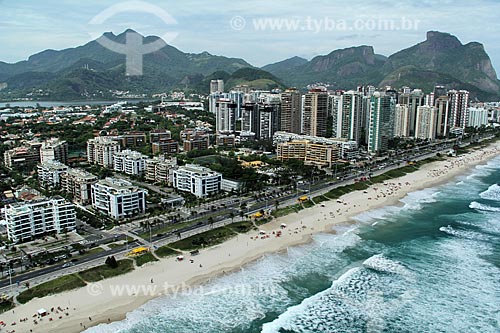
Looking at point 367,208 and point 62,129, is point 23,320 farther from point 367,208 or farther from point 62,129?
point 62,129

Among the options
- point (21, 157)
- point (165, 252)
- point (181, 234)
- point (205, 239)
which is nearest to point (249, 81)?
point (21, 157)

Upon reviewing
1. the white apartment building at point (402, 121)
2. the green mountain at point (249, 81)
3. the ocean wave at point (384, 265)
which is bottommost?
the ocean wave at point (384, 265)

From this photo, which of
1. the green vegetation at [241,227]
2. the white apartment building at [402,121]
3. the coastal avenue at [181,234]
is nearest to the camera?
the coastal avenue at [181,234]

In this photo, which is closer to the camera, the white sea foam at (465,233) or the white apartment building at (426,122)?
the white sea foam at (465,233)

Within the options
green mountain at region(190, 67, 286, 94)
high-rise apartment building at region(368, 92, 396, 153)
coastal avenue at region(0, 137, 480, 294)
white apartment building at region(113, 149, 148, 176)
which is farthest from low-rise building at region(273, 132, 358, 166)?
green mountain at region(190, 67, 286, 94)

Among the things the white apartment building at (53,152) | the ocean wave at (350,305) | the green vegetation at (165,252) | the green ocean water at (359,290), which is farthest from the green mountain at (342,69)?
the ocean wave at (350,305)

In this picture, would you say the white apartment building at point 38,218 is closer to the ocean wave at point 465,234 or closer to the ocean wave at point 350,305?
the ocean wave at point 350,305

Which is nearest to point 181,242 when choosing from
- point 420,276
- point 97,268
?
point 97,268
